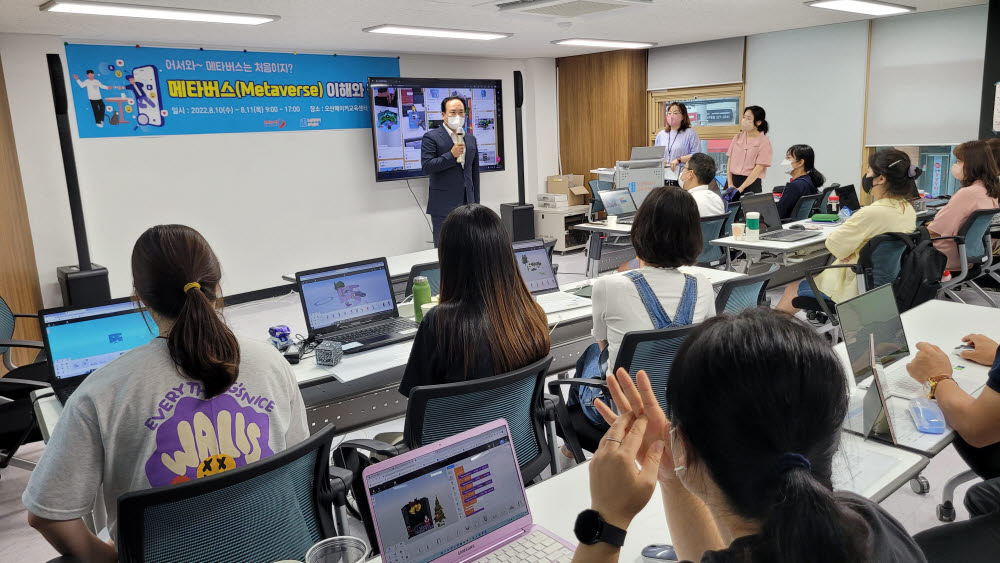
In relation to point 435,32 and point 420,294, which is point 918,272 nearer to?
point 420,294

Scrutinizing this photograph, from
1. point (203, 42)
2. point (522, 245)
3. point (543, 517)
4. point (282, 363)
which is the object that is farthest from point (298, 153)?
point (543, 517)

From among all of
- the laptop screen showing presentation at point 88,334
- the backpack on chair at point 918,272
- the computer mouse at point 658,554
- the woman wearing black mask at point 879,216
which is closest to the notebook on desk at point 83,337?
the laptop screen showing presentation at point 88,334

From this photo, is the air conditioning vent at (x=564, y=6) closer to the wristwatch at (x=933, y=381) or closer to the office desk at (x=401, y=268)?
the office desk at (x=401, y=268)

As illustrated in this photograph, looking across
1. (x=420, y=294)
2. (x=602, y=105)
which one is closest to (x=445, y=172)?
(x=602, y=105)

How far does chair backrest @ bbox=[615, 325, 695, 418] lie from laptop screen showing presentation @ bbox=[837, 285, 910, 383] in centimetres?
46

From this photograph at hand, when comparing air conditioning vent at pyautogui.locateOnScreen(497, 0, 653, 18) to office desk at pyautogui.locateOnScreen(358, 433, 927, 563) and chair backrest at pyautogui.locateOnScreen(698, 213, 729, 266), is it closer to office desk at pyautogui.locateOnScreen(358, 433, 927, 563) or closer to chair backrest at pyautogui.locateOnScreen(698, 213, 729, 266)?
chair backrest at pyautogui.locateOnScreen(698, 213, 729, 266)

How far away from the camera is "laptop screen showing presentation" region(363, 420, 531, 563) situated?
1.16 m

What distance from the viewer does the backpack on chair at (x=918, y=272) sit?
3938 mm

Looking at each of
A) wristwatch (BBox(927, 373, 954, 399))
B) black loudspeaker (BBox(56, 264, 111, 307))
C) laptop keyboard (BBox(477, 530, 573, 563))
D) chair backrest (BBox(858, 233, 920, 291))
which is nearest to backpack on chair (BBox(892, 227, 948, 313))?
chair backrest (BBox(858, 233, 920, 291))

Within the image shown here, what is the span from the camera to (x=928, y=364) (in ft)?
6.45

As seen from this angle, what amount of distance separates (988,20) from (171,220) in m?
7.62

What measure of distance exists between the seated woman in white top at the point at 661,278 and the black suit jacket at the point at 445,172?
166 inches

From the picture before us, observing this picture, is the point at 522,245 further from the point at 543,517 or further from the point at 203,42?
the point at 203,42

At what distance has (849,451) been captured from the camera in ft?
5.61
